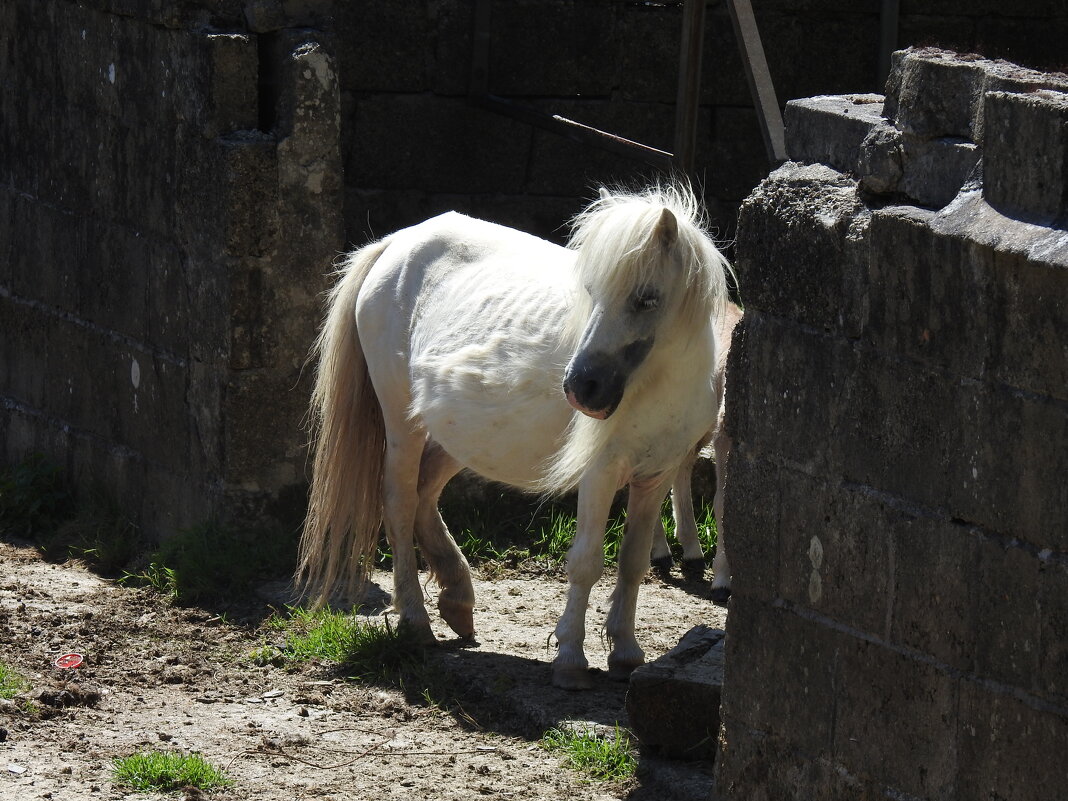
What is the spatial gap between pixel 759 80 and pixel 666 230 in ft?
6.23

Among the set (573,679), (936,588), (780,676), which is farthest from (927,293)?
(573,679)

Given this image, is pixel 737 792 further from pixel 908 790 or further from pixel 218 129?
pixel 218 129

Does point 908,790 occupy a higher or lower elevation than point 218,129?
lower

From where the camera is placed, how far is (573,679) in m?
5.11

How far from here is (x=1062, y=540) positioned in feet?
9.41

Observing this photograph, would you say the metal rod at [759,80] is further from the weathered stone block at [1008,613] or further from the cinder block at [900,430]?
the weathered stone block at [1008,613]

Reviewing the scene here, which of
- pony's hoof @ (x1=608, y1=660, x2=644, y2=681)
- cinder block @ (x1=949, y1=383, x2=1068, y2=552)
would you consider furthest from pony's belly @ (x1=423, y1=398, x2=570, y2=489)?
cinder block @ (x1=949, y1=383, x2=1068, y2=552)

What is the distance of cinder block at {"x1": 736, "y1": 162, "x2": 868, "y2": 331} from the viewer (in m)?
3.37

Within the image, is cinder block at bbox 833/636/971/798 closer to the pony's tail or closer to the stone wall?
the pony's tail

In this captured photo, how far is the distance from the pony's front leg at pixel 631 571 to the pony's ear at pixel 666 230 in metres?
0.93

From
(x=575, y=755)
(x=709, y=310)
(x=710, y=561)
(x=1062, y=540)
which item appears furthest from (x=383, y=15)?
(x=1062, y=540)

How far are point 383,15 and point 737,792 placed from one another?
248 inches

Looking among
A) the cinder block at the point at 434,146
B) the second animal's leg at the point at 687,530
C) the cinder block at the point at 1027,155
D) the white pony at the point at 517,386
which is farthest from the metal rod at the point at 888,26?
the cinder block at the point at 1027,155

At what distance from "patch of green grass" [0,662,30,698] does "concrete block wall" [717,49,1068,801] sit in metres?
2.63
